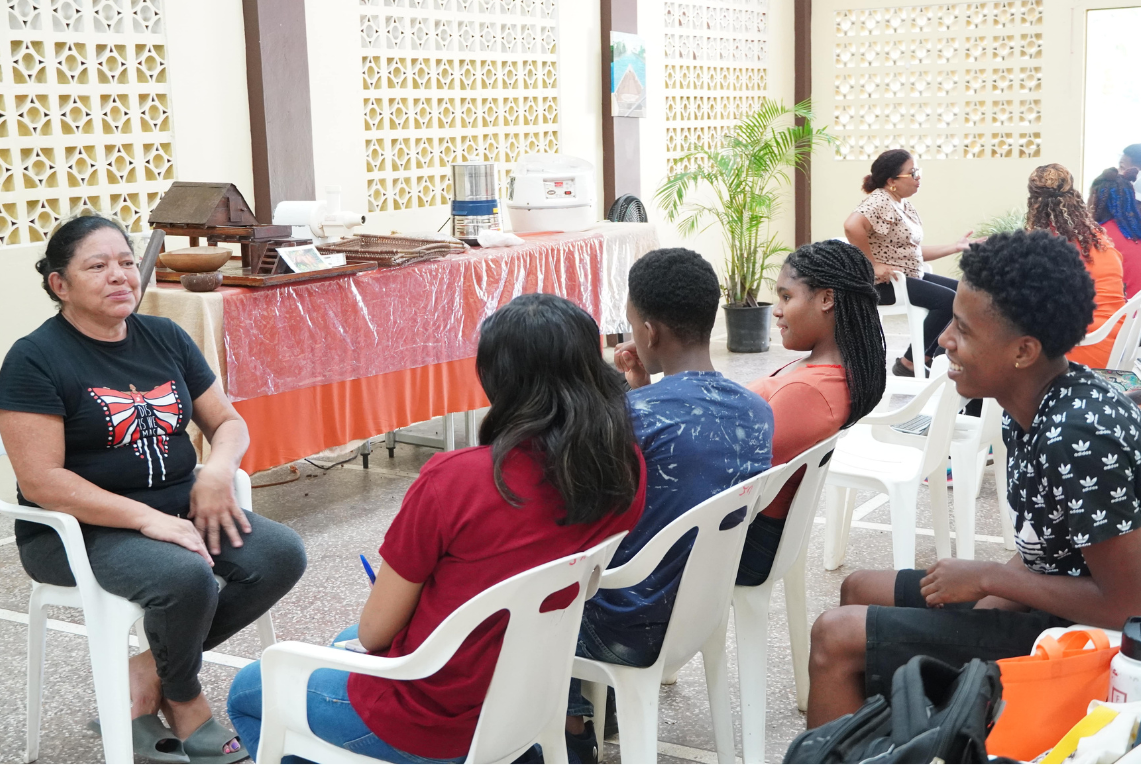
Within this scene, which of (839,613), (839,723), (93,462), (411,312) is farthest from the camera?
(411,312)

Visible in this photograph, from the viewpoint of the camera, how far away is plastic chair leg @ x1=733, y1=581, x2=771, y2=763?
229cm

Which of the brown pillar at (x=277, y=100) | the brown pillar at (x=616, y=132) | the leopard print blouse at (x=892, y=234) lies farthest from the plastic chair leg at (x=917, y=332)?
the brown pillar at (x=277, y=100)

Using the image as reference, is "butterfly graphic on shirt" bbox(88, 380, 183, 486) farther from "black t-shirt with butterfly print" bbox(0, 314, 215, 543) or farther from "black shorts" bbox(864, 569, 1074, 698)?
"black shorts" bbox(864, 569, 1074, 698)

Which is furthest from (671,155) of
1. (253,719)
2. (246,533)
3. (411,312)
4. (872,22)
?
(253,719)

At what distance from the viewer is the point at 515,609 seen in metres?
1.59

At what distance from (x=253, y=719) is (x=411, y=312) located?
2508mm

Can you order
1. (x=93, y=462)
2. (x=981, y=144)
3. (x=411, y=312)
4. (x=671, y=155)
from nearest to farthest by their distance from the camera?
(x=93, y=462), (x=411, y=312), (x=671, y=155), (x=981, y=144)

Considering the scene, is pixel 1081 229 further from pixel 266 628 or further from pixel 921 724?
pixel 921 724

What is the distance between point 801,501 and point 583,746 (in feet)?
2.20

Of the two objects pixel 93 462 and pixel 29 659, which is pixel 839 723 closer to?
pixel 93 462

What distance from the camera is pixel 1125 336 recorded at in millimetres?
4059

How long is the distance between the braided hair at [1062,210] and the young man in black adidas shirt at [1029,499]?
10.7 ft

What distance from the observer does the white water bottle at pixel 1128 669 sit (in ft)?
4.78

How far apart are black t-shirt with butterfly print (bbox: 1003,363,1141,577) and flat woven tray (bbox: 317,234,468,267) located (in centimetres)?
278
